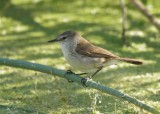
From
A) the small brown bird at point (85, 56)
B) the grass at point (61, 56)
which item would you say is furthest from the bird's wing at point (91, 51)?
the grass at point (61, 56)

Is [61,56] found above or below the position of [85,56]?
below

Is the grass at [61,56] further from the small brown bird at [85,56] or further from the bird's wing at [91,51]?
the bird's wing at [91,51]

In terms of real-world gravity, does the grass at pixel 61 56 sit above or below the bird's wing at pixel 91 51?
below

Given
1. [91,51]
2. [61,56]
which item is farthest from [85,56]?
[61,56]

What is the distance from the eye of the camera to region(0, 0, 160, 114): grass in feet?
18.6

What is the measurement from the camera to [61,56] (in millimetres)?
7512

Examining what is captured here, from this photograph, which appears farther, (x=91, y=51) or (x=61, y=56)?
(x=61, y=56)

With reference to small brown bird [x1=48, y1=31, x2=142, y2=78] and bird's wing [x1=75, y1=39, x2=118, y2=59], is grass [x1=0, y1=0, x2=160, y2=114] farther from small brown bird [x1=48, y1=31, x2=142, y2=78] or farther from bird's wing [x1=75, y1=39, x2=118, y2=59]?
bird's wing [x1=75, y1=39, x2=118, y2=59]

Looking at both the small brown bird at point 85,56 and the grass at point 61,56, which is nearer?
the small brown bird at point 85,56

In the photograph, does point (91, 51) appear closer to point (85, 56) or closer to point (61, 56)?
point (85, 56)

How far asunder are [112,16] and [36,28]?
1.39 m

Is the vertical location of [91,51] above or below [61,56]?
above

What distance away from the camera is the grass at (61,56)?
223 inches

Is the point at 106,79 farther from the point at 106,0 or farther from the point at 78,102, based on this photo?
the point at 106,0
